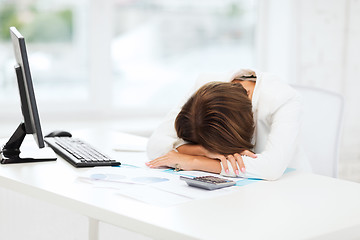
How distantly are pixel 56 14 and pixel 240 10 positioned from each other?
1219 mm

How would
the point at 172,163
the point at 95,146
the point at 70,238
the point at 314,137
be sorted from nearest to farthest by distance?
1. the point at 70,238
2. the point at 172,163
3. the point at 95,146
4. the point at 314,137

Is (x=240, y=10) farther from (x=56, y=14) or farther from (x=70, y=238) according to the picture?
(x=70, y=238)

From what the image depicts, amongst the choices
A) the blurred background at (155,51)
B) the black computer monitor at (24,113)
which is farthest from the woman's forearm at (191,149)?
the blurred background at (155,51)

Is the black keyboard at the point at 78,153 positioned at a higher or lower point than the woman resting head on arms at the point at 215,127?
lower

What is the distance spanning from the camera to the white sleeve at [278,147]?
1.61 meters

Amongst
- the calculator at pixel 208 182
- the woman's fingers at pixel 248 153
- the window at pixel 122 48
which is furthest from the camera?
the window at pixel 122 48

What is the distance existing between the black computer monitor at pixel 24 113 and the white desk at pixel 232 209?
0.39 feet

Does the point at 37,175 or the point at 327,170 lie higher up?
the point at 37,175

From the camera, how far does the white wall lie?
11.2ft

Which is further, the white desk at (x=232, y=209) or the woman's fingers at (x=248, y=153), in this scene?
the woman's fingers at (x=248, y=153)

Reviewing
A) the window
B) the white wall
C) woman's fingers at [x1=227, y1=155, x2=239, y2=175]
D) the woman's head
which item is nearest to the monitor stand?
the woman's head

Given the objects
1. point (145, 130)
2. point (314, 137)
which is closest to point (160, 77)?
point (145, 130)

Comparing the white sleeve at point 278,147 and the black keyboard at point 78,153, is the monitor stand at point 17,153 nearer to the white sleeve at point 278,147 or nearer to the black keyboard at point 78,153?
the black keyboard at point 78,153

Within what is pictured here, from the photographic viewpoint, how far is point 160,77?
3.44 meters
